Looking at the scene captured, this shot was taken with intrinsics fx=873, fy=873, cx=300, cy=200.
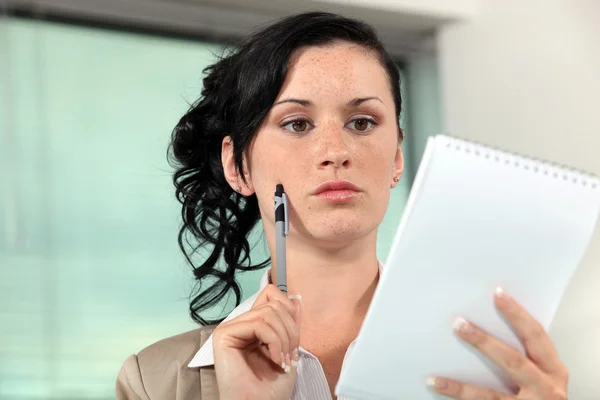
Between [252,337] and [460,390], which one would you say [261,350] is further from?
[460,390]

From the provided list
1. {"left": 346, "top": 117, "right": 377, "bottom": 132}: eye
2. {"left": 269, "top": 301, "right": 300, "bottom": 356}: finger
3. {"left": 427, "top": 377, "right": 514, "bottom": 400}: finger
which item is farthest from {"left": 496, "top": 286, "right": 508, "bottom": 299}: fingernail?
{"left": 346, "top": 117, "right": 377, "bottom": 132}: eye

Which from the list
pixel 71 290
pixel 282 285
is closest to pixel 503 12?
pixel 71 290

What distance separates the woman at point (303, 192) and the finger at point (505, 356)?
26 cm

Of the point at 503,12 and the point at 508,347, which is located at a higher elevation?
the point at 503,12

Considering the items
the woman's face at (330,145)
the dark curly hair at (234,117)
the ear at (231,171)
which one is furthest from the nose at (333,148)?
the ear at (231,171)

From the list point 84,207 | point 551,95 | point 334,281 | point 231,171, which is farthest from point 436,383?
point 551,95

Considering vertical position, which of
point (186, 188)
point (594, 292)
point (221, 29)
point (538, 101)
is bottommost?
point (594, 292)

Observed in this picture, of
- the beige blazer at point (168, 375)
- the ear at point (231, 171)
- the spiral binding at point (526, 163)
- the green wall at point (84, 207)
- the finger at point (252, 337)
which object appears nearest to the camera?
the spiral binding at point (526, 163)

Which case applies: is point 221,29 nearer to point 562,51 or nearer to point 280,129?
point 562,51

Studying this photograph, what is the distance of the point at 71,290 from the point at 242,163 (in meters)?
1.14

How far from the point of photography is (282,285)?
52.0 inches

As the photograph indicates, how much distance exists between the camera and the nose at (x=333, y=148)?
4.45 ft

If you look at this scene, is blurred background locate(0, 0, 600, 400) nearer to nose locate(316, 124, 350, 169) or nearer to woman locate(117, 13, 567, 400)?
woman locate(117, 13, 567, 400)

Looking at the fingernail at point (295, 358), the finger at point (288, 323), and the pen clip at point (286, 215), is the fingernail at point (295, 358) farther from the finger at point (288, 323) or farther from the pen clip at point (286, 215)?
the pen clip at point (286, 215)
